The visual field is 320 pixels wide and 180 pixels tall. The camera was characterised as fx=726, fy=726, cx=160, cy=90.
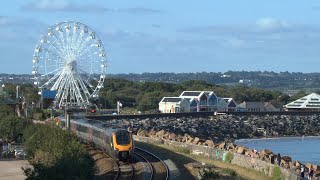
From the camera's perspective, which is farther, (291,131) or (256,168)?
(291,131)

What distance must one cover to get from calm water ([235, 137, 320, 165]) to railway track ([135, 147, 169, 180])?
26.1 meters

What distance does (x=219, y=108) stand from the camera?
133 meters

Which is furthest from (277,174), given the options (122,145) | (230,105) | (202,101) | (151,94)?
(151,94)

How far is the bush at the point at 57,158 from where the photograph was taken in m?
25.8

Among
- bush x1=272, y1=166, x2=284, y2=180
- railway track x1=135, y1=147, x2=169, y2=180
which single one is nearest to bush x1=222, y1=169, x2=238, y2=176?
bush x1=272, y1=166, x2=284, y2=180

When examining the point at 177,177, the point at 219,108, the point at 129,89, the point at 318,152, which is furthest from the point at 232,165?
the point at 129,89

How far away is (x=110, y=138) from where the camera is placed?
1532 inches

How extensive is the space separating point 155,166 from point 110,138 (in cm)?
325

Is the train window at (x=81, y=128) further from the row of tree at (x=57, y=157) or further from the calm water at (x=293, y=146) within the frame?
the calm water at (x=293, y=146)

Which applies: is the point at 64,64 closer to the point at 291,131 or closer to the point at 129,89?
the point at 291,131

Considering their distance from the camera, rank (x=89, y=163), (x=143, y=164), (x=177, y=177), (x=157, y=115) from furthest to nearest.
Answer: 1. (x=157, y=115)
2. (x=143, y=164)
3. (x=177, y=177)
4. (x=89, y=163)

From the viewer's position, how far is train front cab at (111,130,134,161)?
124 ft

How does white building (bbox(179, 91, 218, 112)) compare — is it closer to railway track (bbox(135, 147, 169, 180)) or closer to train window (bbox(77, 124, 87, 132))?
train window (bbox(77, 124, 87, 132))

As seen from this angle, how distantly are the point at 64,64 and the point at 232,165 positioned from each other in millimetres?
43764
